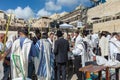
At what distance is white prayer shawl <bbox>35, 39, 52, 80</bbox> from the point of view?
29.3 ft

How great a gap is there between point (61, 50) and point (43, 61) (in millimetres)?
1432

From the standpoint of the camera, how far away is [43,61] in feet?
29.6

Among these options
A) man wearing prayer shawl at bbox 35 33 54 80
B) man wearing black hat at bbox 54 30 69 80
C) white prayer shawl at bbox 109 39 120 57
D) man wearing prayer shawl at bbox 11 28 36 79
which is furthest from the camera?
man wearing black hat at bbox 54 30 69 80

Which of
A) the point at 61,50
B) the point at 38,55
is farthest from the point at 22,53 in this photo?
the point at 61,50

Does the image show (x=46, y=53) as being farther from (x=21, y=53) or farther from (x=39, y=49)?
(x=21, y=53)

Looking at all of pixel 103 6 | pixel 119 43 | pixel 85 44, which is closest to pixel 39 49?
pixel 85 44

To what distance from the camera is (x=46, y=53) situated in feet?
29.8

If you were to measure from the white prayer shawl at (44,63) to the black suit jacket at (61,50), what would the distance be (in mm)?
1138

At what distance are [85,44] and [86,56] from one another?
1.31ft

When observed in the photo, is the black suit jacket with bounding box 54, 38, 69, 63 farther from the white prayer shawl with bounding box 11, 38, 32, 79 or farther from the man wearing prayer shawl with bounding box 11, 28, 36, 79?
the white prayer shawl with bounding box 11, 38, 32, 79

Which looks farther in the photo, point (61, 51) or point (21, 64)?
point (61, 51)

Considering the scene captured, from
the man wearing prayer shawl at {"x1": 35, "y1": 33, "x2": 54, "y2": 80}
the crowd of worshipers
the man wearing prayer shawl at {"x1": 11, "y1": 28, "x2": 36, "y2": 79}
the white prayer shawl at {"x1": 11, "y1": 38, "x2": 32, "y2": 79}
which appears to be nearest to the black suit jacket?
the crowd of worshipers

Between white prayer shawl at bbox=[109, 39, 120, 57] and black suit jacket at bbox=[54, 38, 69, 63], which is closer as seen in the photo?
white prayer shawl at bbox=[109, 39, 120, 57]

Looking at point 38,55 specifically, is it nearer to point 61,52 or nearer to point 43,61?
point 43,61
